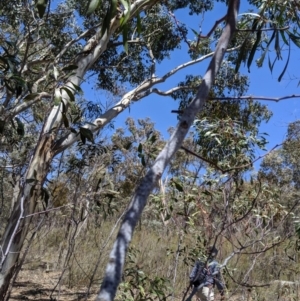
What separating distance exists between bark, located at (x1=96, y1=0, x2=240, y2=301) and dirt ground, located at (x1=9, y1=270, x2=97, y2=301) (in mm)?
5279

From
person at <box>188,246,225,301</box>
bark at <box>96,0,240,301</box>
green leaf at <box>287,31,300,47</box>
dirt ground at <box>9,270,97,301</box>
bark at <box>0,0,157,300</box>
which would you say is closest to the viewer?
bark at <box>96,0,240,301</box>

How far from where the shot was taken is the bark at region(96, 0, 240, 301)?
4.06ft

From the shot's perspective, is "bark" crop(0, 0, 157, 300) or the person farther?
"bark" crop(0, 0, 157, 300)

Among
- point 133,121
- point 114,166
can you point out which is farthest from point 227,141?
point 133,121

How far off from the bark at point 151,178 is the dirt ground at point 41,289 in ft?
17.3

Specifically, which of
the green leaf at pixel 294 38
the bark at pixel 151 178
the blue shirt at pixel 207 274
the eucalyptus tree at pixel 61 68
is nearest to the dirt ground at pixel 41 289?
the eucalyptus tree at pixel 61 68

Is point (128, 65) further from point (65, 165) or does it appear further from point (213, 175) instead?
point (213, 175)

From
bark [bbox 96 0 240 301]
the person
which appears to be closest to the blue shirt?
the person

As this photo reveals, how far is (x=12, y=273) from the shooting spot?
446 cm

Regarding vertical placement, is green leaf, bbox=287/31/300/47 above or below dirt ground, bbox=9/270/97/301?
above

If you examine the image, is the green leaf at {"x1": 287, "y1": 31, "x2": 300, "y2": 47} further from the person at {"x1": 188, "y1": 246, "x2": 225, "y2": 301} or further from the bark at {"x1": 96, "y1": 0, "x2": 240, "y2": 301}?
the person at {"x1": 188, "y1": 246, "x2": 225, "y2": 301}

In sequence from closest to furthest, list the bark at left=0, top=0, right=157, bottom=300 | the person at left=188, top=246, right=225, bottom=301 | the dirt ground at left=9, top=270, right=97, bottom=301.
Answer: the person at left=188, top=246, right=225, bottom=301 → the bark at left=0, top=0, right=157, bottom=300 → the dirt ground at left=9, top=270, right=97, bottom=301

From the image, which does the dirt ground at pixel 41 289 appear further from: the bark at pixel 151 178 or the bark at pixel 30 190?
the bark at pixel 151 178

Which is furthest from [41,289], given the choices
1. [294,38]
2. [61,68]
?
[294,38]
